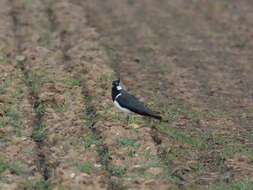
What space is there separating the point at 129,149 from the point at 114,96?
1357 mm

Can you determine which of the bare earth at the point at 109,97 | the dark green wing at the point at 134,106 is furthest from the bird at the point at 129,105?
the bare earth at the point at 109,97

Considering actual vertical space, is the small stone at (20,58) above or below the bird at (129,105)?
below

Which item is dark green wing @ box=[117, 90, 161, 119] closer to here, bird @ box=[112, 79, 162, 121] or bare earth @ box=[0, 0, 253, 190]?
bird @ box=[112, 79, 162, 121]

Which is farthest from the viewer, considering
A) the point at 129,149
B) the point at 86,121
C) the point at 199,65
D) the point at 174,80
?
the point at 199,65

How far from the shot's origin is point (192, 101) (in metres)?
12.0

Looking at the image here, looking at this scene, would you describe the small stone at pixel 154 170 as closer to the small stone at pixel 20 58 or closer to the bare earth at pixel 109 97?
the bare earth at pixel 109 97

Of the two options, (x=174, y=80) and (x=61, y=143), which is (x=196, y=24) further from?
(x=61, y=143)

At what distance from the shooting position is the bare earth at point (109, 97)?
862 cm

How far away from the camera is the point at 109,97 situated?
1103 cm

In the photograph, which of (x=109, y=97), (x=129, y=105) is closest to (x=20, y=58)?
(x=109, y=97)

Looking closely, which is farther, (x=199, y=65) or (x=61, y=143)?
(x=199, y=65)

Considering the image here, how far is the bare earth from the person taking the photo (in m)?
8.62

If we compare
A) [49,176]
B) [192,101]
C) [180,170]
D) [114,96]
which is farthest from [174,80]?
[49,176]

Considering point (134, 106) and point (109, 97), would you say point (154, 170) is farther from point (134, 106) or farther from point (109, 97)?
point (109, 97)
